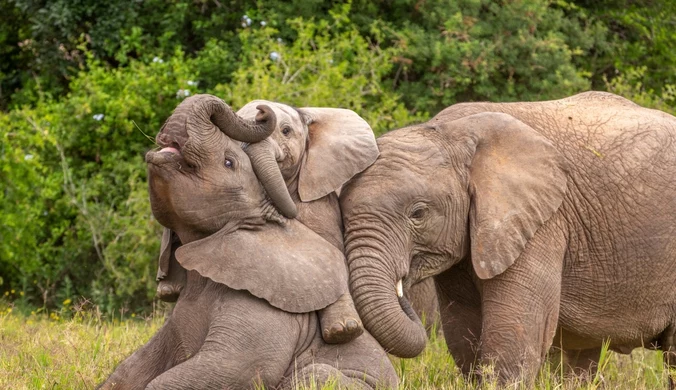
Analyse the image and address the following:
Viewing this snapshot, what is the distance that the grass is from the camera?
7.05m

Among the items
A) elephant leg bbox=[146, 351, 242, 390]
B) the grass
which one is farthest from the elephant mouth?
the grass

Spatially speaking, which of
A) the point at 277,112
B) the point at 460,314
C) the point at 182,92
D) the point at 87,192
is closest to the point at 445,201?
the point at 460,314

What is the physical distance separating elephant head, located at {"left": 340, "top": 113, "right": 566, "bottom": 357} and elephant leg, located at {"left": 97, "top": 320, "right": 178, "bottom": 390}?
1.04m

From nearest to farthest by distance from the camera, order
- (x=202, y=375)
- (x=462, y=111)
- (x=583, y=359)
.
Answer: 1. (x=202, y=375)
2. (x=462, y=111)
3. (x=583, y=359)

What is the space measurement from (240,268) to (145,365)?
0.90 meters

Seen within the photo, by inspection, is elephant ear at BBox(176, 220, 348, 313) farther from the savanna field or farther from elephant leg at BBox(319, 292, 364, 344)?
the savanna field

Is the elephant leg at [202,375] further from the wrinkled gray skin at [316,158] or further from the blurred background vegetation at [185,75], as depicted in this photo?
the blurred background vegetation at [185,75]

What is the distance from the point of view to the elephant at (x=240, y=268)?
614 centimetres

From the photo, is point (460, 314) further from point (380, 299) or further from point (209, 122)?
point (209, 122)

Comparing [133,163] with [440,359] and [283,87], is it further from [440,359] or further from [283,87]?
[440,359]

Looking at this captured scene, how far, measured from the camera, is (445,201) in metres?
6.93

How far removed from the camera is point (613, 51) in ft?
51.5

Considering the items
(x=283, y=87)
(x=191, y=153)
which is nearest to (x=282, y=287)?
(x=191, y=153)

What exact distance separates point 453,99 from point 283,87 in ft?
9.56
